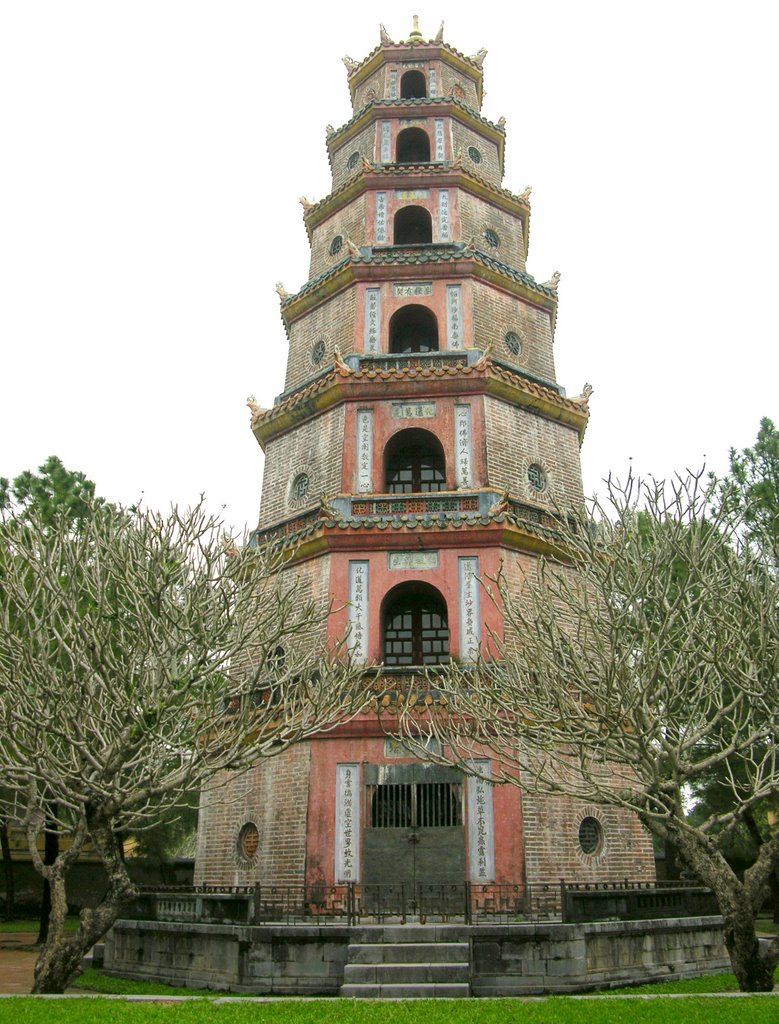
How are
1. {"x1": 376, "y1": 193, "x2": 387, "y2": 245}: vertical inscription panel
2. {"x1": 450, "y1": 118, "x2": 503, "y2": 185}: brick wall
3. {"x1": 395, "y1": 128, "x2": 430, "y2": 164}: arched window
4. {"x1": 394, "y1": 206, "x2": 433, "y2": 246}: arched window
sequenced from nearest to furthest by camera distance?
{"x1": 376, "y1": 193, "x2": 387, "y2": 245}: vertical inscription panel < {"x1": 394, "y1": 206, "x2": 433, "y2": 246}: arched window < {"x1": 450, "y1": 118, "x2": 503, "y2": 185}: brick wall < {"x1": 395, "y1": 128, "x2": 430, "y2": 164}: arched window

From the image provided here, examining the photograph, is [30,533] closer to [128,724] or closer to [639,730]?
[128,724]

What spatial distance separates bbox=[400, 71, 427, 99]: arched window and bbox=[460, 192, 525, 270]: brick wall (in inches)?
151

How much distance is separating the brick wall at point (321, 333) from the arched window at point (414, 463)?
2.41 meters

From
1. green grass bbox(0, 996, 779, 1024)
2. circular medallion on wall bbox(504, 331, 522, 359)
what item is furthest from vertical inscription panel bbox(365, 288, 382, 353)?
green grass bbox(0, 996, 779, 1024)

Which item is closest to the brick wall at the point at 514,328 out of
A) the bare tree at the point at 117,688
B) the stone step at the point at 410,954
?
the bare tree at the point at 117,688

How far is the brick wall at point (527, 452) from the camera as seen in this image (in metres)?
18.3

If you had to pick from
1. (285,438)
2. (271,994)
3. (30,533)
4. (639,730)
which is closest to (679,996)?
(639,730)

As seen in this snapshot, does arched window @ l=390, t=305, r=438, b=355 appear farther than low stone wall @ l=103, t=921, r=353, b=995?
Yes

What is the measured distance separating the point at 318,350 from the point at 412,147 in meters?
7.42

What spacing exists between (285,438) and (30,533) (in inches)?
303

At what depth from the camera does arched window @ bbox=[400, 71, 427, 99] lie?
2523 cm

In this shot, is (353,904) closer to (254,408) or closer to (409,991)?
(409,991)

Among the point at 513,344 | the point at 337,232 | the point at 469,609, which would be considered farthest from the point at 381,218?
the point at 469,609

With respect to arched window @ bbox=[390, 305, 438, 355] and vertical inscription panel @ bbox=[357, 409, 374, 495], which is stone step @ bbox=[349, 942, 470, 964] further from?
arched window @ bbox=[390, 305, 438, 355]
